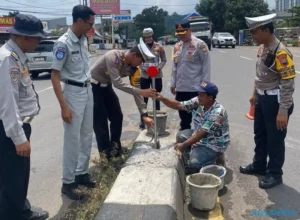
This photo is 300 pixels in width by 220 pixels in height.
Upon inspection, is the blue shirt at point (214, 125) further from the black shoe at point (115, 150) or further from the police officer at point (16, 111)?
the police officer at point (16, 111)

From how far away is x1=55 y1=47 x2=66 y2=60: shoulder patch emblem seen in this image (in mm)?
3446

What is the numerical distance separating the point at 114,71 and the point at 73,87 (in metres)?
0.61

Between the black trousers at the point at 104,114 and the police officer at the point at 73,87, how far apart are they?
1.89 ft

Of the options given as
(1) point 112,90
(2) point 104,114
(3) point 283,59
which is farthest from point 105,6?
(3) point 283,59

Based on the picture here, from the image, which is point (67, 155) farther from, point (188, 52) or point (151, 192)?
point (188, 52)

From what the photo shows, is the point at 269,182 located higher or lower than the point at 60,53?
lower

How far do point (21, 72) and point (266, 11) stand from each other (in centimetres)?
5038


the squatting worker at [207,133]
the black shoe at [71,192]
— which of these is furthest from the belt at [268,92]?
the black shoe at [71,192]

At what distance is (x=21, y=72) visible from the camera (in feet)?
9.36

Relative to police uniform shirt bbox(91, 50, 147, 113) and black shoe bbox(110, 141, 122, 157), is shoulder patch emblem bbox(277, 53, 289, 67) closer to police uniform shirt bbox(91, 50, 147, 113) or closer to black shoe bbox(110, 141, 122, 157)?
police uniform shirt bbox(91, 50, 147, 113)

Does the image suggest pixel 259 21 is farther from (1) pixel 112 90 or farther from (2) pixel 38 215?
(2) pixel 38 215

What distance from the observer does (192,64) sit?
487cm

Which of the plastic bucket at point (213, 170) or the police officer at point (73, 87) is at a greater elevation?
the police officer at point (73, 87)

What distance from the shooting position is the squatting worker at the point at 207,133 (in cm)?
394
